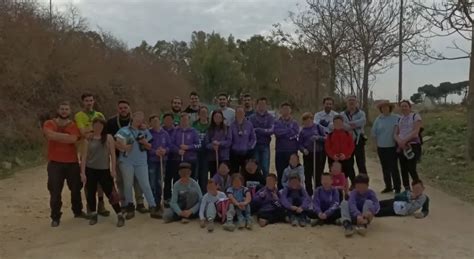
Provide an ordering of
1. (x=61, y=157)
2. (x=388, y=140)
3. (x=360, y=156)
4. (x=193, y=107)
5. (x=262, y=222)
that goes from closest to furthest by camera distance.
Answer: (x=262, y=222), (x=61, y=157), (x=193, y=107), (x=388, y=140), (x=360, y=156)

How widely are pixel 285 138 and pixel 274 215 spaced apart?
1.55m

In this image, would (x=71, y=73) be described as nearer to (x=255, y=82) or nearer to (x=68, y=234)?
(x=68, y=234)

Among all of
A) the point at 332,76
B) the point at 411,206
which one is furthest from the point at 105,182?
the point at 332,76

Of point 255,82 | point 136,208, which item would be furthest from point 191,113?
point 255,82

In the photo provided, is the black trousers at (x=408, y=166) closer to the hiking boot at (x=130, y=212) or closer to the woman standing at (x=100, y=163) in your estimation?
the hiking boot at (x=130, y=212)

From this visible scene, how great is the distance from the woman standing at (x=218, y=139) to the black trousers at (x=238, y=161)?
170 millimetres

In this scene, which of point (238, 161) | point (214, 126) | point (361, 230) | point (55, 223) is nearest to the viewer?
point (361, 230)

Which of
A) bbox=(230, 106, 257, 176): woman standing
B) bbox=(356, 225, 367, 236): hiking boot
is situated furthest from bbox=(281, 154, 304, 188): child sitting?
bbox=(356, 225, 367, 236): hiking boot

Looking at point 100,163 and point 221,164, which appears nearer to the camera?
point 100,163

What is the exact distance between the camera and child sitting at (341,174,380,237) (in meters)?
7.55

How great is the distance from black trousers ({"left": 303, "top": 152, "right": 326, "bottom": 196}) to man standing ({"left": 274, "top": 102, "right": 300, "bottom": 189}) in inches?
11.3

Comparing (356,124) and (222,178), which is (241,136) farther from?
(356,124)

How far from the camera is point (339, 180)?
870 cm

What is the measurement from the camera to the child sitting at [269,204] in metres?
8.11
